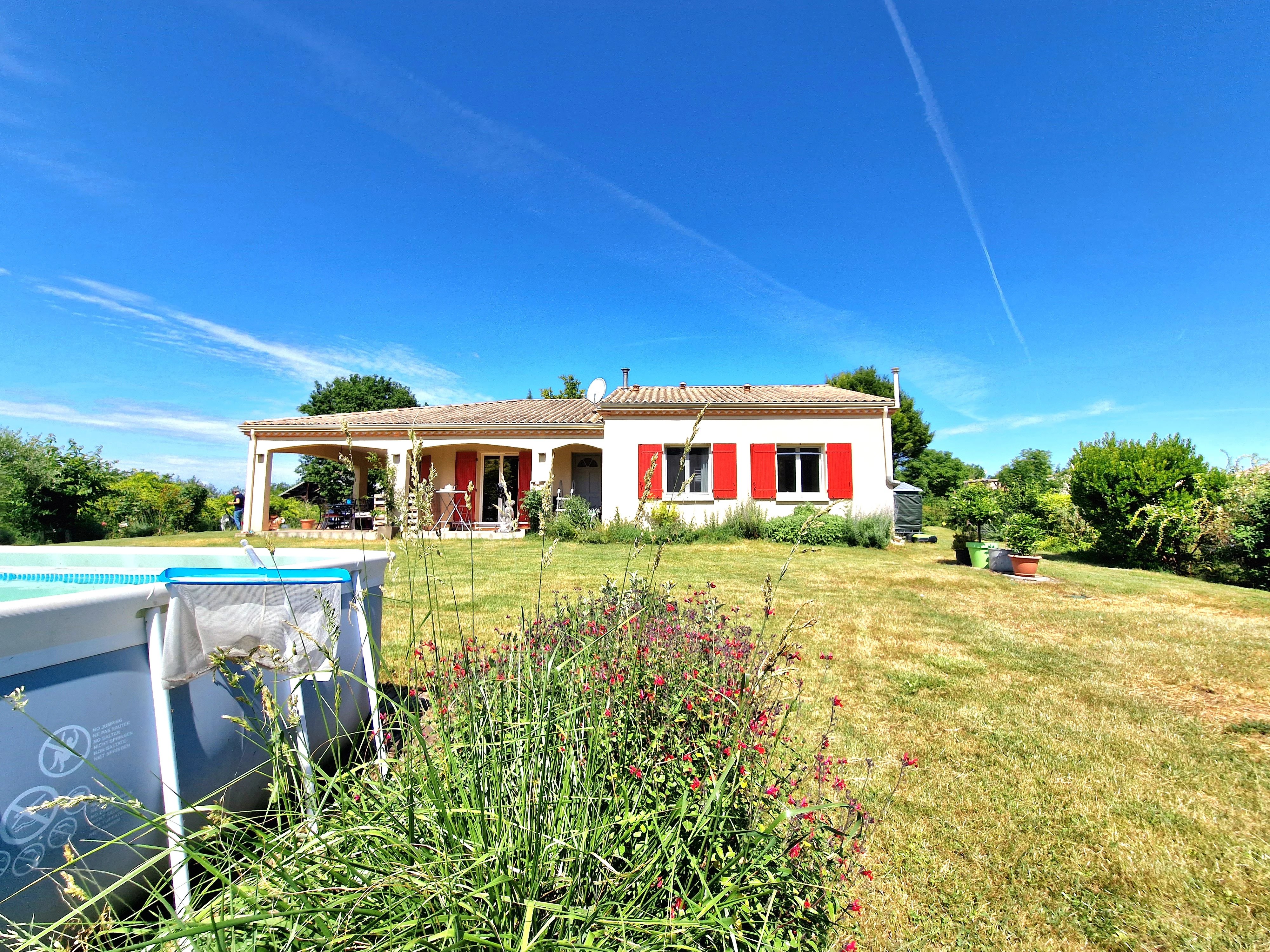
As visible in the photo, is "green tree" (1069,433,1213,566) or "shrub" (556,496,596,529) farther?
"shrub" (556,496,596,529)

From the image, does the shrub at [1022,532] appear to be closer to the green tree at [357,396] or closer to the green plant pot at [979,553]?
the green plant pot at [979,553]

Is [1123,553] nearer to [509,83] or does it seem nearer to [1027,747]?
[1027,747]

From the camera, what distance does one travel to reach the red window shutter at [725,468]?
45.0 feet

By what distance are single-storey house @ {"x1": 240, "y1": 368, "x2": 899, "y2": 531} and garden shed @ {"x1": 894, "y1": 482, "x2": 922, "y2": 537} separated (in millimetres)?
1067

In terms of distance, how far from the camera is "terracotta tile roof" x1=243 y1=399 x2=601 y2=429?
14.8 metres

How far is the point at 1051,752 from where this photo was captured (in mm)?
2857

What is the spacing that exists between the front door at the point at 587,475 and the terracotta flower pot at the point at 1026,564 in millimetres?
10458

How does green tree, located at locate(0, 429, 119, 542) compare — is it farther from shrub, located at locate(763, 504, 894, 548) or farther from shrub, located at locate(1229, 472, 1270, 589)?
shrub, located at locate(1229, 472, 1270, 589)

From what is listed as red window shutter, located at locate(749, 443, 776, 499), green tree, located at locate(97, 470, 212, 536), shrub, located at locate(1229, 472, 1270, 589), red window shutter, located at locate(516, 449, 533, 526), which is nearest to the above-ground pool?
red window shutter, located at locate(749, 443, 776, 499)

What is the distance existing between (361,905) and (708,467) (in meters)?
13.2

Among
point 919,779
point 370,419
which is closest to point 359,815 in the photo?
point 919,779

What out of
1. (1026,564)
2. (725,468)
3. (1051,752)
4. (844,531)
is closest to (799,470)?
(725,468)

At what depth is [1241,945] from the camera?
1.65 meters

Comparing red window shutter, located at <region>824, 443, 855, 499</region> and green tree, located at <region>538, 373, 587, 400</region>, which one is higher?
green tree, located at <region>538, 373, 587, 400</region>
